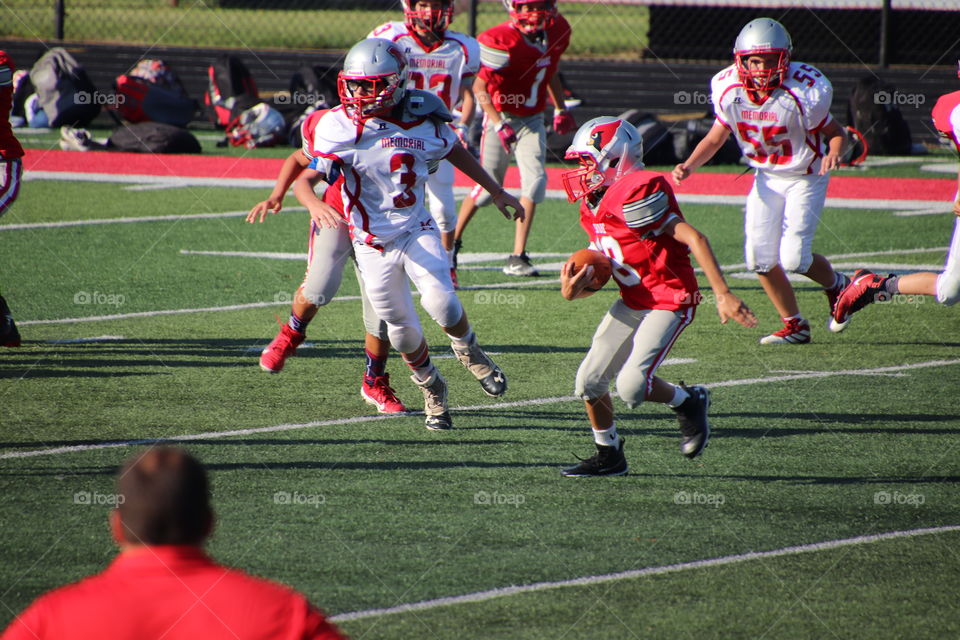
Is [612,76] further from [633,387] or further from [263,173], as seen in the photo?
[633,387]

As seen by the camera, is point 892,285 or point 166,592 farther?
point 892,285

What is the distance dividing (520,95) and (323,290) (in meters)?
4.76

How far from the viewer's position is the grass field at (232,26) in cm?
2556

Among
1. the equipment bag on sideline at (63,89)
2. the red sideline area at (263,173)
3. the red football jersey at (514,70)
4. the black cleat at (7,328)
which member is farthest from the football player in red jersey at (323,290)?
the equipment bag on sideline at (63,89)

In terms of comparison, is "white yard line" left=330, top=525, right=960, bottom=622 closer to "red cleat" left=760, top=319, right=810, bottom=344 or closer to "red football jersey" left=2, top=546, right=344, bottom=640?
"red football jersey" left=2, top=546, right=344, bottom=640

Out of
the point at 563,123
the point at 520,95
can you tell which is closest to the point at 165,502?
the point at 520,95

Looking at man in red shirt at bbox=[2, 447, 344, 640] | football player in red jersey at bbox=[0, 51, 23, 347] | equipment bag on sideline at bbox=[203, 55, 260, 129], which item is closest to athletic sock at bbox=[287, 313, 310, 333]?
football player in red jersey at bbox=[0, 51, 23, 347]

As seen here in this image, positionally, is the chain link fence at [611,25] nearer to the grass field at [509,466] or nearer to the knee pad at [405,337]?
the grass field at [509,466]

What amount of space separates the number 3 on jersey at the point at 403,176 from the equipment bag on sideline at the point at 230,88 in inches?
556

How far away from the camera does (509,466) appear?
18.6 feet

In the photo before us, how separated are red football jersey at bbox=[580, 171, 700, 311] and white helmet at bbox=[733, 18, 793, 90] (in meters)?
2.65

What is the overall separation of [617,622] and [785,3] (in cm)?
1853

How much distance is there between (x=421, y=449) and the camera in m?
5.93

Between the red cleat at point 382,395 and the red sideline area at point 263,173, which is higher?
the red cleat at point 382,395
